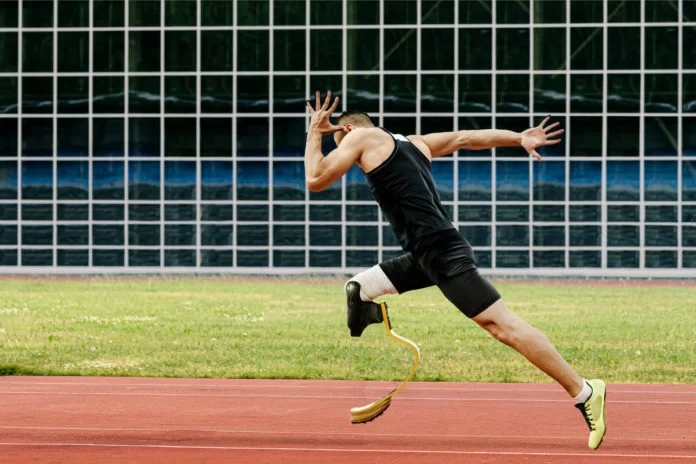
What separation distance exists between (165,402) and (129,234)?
2561cm

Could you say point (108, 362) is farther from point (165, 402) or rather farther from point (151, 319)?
point (151, 319)

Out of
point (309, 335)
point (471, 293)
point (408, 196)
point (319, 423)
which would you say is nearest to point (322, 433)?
point (319, 423)

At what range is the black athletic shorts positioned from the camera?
7.57 metres

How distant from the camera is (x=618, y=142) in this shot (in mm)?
34188

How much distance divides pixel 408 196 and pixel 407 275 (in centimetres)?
60

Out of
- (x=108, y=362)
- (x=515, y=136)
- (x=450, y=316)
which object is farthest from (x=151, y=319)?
(x=515, y=136)

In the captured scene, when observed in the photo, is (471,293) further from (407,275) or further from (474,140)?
(474,140)

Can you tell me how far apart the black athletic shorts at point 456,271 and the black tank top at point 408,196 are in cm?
6

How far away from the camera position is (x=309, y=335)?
17094 mm

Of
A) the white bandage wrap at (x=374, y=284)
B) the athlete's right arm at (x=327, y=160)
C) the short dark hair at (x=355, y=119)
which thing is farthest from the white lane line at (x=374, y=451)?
the short dark hair at (x=355, y=119)

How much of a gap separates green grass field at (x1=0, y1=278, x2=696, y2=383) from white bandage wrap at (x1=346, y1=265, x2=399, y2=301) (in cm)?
404

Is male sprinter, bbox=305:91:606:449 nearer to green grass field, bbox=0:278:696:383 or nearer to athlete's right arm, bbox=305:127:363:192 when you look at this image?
athlete's right arm, bbox=305:127:363:192

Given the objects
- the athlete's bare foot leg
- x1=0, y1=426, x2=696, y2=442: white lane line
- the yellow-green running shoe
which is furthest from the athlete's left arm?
x1=0, y1=426, x2=696, y2=442: white lane line

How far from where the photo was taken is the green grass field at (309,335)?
1290 centimetres
